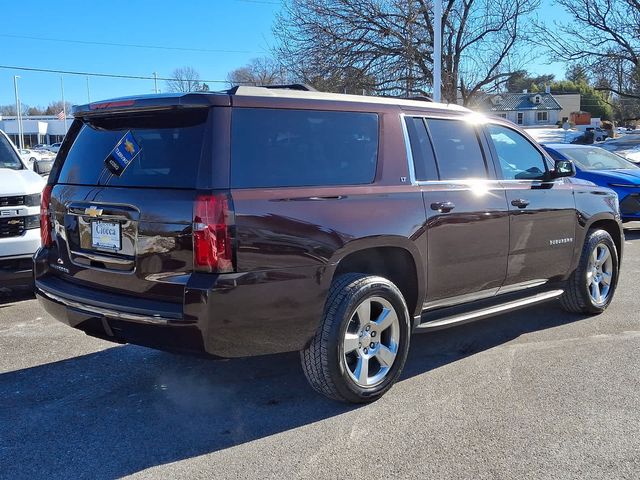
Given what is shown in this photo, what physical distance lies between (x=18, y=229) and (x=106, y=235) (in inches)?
119

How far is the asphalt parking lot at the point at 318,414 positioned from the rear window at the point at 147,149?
1.45 meters

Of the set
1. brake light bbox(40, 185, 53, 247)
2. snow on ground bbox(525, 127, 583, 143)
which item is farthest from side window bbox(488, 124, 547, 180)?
snow on ground bbox(525, 127, 583, 143)

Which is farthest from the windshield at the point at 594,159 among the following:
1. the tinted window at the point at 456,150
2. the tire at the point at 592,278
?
the tinted window at the point at 456,150

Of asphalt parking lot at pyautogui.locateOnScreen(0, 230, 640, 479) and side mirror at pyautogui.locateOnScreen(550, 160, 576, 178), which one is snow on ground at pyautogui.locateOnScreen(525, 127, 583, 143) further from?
asphalt parking lot at pyautogui.locateOnScreen(0, 230, 640, 479)

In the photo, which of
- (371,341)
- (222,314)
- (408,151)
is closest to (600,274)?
(408,151)

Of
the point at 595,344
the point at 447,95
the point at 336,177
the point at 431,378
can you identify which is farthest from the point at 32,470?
the point at 447,95

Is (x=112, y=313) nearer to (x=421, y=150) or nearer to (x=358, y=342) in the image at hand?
(x=358, y=342)

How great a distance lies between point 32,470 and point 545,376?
11.0 feet

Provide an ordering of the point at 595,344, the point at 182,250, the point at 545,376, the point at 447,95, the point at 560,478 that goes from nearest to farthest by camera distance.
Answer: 1. the point at 560,478
2. the point at 182,250
3. the point at 545,376
4. the point at 595,344
5. the point at 447,95

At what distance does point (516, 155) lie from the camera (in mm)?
5242

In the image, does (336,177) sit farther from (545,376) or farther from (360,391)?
(545,376)

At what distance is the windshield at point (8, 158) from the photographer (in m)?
7.32

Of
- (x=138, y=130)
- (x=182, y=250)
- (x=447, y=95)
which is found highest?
(x=447, y=95)

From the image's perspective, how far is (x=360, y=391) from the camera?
388cm
